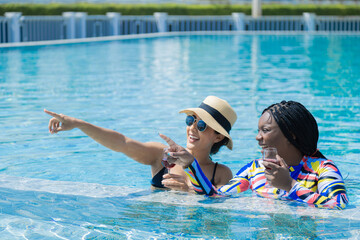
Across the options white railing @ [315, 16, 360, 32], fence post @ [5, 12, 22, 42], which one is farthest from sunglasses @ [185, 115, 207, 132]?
white railing @ [315, 16, 360, 32]

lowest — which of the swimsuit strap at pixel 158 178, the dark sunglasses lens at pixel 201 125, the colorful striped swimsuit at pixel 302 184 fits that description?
the swimsuit strap at pixel 158 178

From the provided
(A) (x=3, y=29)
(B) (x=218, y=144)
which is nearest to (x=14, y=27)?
(A) (x=3, y=29)

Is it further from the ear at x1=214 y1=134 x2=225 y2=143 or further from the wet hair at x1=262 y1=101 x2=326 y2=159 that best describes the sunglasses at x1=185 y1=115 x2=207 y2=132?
the wet hair at x1=262 y1=101 x2=326 y2=159

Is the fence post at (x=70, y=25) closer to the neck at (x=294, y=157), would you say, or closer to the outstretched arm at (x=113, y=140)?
the outstretched arm at (x=113, y=140)

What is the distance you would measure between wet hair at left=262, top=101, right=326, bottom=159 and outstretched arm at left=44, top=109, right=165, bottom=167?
0.91 m

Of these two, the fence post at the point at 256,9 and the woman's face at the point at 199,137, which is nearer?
the woman's face at the point at 199,137

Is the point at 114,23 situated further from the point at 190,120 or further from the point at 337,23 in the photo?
the point at 190,120

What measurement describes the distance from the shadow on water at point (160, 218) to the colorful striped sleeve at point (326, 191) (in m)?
0.12

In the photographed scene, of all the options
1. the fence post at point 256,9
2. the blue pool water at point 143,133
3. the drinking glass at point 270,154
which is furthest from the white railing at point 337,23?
the drinking glass at point 270,154

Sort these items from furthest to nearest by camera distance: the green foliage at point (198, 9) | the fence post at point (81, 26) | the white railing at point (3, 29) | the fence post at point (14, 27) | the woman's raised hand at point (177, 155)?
the green foliage at point (198, 9), the fence post at point (81, 26), the fence post at point (14, 27), the white railing at point (3, 29), the woman's raised hand at point (177, 155)

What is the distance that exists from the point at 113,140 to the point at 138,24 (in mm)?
26308

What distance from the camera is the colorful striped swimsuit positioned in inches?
134

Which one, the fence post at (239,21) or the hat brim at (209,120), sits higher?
the hat brim at (209,120)

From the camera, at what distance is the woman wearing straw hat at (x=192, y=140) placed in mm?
3689
